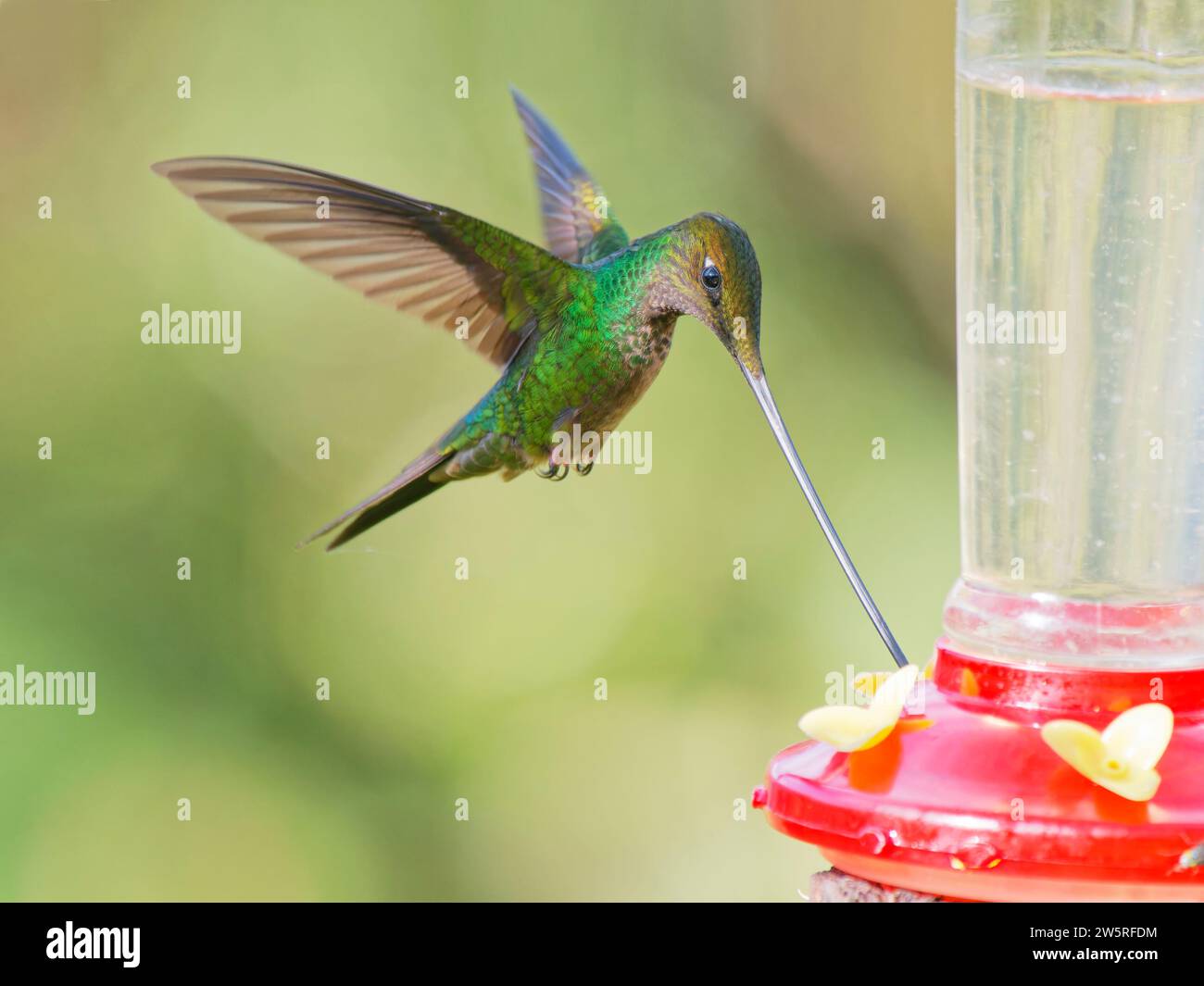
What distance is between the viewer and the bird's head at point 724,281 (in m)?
2.79

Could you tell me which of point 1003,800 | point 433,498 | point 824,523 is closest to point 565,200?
point 433,498

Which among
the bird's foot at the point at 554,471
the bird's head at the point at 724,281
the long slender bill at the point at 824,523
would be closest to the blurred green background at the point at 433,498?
the bird's foot at the point at 554,471

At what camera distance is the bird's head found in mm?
2795

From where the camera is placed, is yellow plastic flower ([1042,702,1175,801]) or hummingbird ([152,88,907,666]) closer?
yellow plastic flower ([1042,702,1175,801])

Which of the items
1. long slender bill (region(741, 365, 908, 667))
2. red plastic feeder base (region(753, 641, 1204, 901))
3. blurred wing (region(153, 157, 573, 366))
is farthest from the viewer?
blurred wing (region(153, 157, 573, 366))

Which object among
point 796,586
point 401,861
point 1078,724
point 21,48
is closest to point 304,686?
point 401,861

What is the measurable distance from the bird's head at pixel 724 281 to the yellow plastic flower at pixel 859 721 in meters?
0.81

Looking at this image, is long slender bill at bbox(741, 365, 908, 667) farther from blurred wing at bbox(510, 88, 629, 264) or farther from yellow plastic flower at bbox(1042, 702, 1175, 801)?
blurred wing at bbox(510, 88, 629, 264)

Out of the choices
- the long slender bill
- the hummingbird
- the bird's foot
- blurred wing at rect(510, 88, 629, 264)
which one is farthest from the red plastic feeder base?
blurred wing at rect(510, 88, 629, 264)

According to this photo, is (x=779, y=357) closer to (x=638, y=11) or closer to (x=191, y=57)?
(x=638, y=11)

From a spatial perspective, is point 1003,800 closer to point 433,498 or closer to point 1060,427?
point 1060,427

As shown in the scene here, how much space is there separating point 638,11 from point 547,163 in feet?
3.91

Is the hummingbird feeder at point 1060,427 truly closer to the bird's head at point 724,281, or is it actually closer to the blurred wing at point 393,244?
the bird's head at point 724,281

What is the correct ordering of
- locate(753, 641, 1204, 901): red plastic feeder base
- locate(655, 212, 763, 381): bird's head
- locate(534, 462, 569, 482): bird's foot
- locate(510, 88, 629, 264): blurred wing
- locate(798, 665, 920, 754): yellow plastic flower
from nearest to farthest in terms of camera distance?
locate(753, 641, 1204, 901): red plastic feeder base, locate(798, 665, 920, 754): yellow plastic flower, locate(655, 212, 763, 381): bird's head, locate(534, 462, 569, 482): bird's foot, locate(510, 88, 629, 264): blurred wing
